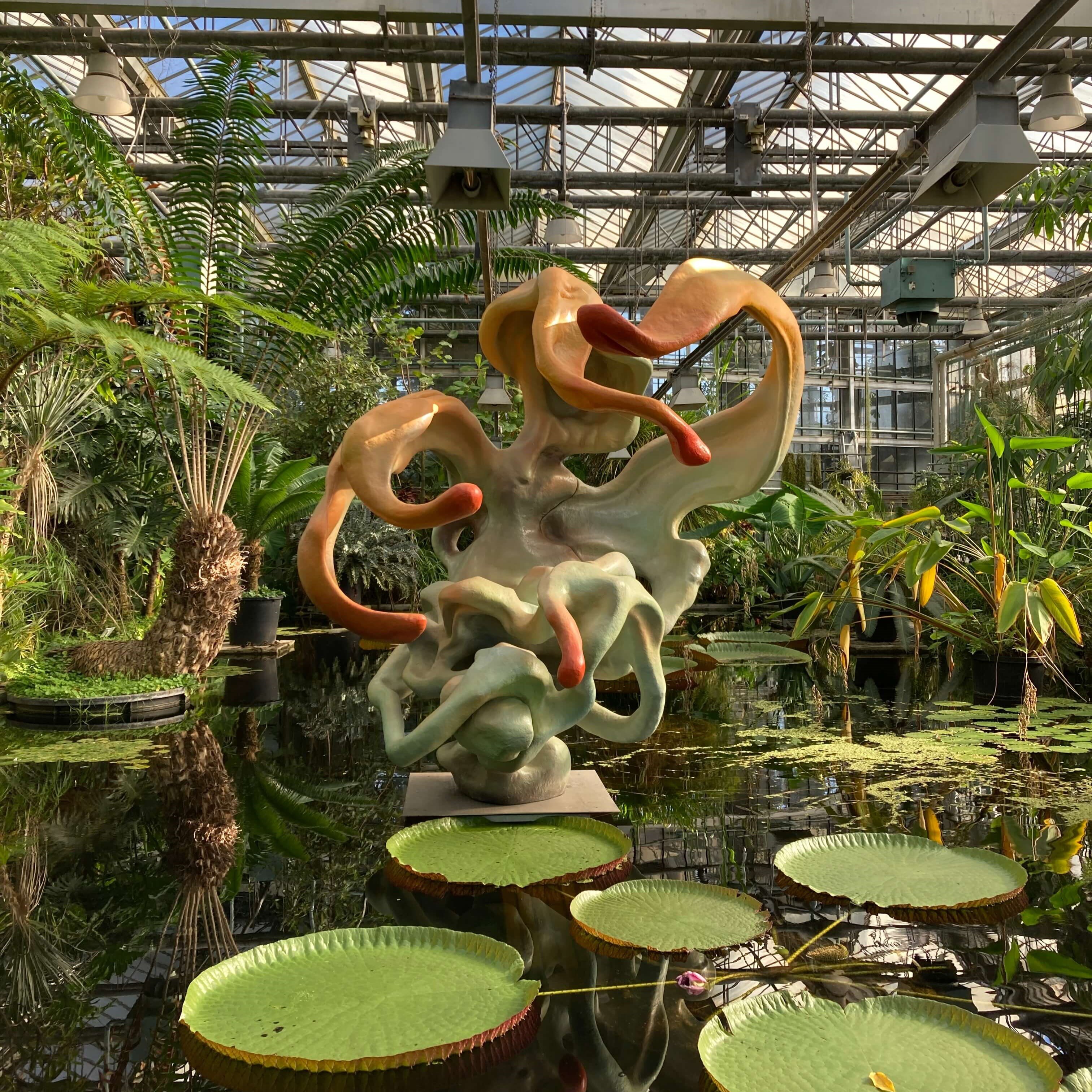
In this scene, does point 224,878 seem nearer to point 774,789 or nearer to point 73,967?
point 73,967

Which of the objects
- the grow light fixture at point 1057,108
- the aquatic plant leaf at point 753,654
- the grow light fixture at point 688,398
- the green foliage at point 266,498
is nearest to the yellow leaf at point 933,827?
the aquatic plant leaf at point 753,654

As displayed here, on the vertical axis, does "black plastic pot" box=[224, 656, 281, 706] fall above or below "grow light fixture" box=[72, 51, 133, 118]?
below

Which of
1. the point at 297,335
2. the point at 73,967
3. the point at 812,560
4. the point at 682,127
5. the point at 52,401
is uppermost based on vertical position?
the point at 682,127

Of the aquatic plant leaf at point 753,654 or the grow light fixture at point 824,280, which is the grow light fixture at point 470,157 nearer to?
the aquatic plant leaf at point 753,654

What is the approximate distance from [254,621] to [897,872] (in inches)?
259

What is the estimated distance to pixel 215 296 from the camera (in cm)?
433

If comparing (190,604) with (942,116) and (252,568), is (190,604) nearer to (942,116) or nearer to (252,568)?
(252,568)

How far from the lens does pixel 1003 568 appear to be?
16.4 ft

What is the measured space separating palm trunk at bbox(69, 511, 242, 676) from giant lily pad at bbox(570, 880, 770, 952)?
3.88 m

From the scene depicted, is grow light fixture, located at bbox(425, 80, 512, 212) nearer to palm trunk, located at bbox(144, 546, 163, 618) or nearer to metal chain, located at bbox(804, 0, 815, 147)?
metal chain, located at bbox(804, 0, 815, 147)

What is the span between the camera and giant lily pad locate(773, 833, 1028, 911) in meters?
2.34

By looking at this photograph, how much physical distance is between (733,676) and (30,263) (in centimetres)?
467

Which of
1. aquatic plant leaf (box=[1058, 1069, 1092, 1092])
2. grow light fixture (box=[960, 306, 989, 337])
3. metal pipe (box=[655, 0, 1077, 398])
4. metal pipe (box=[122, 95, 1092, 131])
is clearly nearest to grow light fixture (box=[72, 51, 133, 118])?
metal pipe (box=[122, 95, 1092, 131])

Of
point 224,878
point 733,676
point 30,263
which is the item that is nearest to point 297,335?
point 30,263
